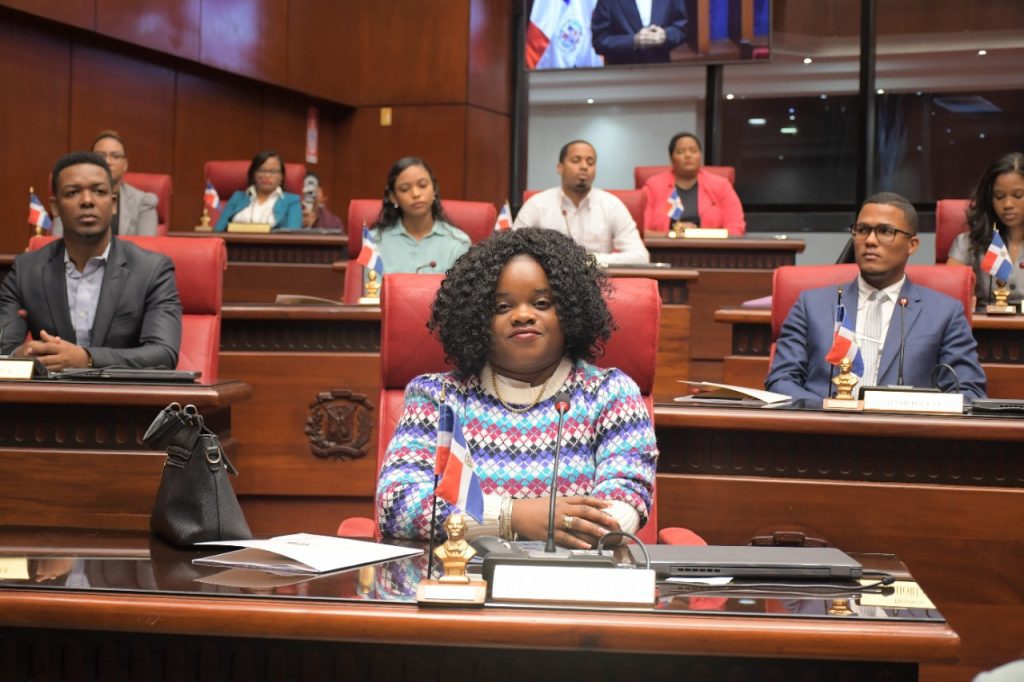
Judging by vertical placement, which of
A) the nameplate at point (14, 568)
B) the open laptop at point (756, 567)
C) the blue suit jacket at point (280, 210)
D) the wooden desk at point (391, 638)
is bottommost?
the wooden desk at point (391, 638)

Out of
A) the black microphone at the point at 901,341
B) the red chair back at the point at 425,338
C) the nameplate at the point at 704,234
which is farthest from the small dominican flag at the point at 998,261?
the red chair back at the point at 425,338

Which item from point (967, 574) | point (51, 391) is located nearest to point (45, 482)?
point (51, 391)

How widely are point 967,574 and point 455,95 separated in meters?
7.64

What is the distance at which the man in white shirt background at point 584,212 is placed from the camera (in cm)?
569

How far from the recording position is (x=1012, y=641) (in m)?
2.31

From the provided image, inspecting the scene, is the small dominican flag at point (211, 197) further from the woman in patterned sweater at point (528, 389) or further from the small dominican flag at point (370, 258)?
the woman in patterned sweater at point (528, 389)

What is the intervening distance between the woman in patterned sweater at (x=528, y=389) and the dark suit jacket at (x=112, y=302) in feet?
4.65

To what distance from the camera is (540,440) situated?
78.7 inches

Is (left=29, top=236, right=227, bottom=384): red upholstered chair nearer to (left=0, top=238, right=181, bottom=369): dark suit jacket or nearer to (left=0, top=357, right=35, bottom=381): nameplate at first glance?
(left=0, top=238, right=181, bottom=369): dark suit jacket

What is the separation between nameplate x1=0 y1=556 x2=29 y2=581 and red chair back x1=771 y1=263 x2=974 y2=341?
238 cm

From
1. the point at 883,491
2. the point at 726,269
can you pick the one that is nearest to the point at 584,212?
the point at 726,269

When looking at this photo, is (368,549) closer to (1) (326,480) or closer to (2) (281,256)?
(1) (326,480)

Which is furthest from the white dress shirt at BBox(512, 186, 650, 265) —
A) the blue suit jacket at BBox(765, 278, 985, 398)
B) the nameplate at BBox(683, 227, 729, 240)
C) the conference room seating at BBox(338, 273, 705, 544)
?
the conference room seating at BBox(338, 273, 705, 544)

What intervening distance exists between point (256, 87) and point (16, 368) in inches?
252
